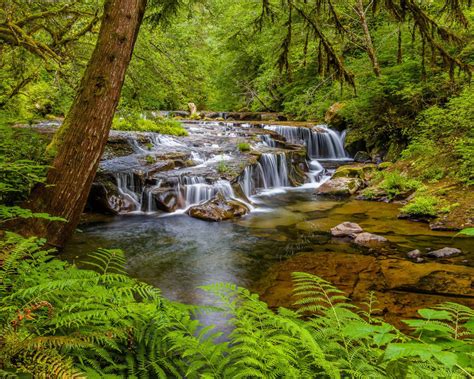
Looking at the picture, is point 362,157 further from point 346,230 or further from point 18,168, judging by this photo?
point 18,168

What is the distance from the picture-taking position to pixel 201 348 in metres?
1.48

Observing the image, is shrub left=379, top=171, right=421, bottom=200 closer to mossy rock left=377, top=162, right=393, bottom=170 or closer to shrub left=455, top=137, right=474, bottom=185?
shrub left=455, top=137, right=474, bottom=185

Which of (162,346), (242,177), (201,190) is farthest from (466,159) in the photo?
(162,346)

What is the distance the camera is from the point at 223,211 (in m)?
9.60

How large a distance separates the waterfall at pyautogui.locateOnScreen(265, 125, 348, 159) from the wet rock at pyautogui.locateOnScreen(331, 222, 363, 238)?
9724 mm

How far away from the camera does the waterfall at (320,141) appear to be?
17.1 m

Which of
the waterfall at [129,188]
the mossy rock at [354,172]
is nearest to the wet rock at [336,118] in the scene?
the mossy rock at [354,172]

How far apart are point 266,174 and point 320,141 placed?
203 inches

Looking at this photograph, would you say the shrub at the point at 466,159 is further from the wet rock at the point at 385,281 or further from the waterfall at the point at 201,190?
the waterfall at the point at 201,190

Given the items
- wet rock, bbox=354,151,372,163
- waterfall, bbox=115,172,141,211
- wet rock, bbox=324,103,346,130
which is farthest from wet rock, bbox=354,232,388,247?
wet rock, bbox=324,103,346,130

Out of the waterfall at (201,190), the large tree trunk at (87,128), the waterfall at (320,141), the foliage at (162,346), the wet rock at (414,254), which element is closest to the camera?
the foliage at (162,346)

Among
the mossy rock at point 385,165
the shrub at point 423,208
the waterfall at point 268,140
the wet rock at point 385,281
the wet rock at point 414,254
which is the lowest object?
the wet rock at point 385,281

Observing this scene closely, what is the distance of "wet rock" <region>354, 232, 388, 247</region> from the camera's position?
6.81 metres

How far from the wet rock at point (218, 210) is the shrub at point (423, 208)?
446 centimetres
